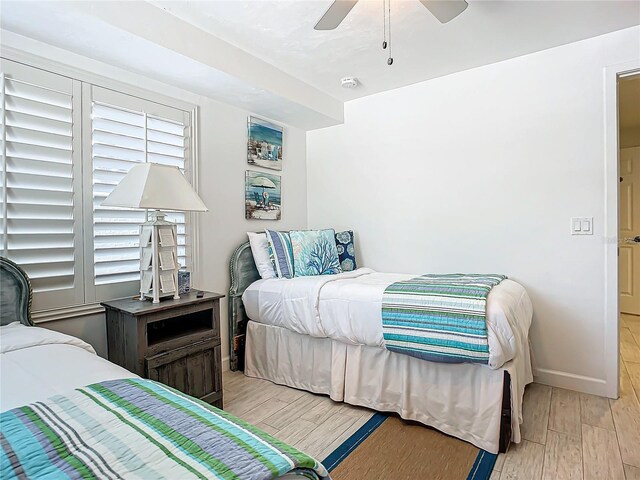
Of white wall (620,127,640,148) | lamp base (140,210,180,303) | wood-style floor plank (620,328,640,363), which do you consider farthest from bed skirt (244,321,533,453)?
white wall (620,127,640,148)

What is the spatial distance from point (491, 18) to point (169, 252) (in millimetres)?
2412

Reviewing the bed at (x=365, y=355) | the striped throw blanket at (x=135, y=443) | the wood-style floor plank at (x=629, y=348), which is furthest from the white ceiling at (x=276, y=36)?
the wood-style floor plank at (x=629, y=348)

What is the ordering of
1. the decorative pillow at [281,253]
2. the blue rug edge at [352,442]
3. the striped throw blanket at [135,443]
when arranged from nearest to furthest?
the striped throw blanket at [135,443] → the blue rug edge at [352,442] → the decorative pillow at [281,253]

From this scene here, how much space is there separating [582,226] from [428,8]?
1835mm

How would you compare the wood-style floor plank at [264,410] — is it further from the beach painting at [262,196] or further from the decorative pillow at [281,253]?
the beach painting at [262,196]

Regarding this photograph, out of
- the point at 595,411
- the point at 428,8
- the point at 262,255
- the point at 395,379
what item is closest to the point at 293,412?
the point at 395,379

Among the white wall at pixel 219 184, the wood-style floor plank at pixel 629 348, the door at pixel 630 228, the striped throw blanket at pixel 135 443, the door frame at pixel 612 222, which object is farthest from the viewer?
the door at pixel 630 228

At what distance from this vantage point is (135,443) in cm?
74

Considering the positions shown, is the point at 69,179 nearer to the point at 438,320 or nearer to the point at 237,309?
the point at 237,309

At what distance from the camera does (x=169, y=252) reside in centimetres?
222

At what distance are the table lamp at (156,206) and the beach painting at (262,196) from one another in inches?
38.8

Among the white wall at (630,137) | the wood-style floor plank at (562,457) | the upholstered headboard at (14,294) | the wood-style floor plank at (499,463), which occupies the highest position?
the white wall at (630,137)

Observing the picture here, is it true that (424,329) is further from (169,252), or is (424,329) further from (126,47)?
(126,47)

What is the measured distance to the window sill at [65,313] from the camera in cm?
193
